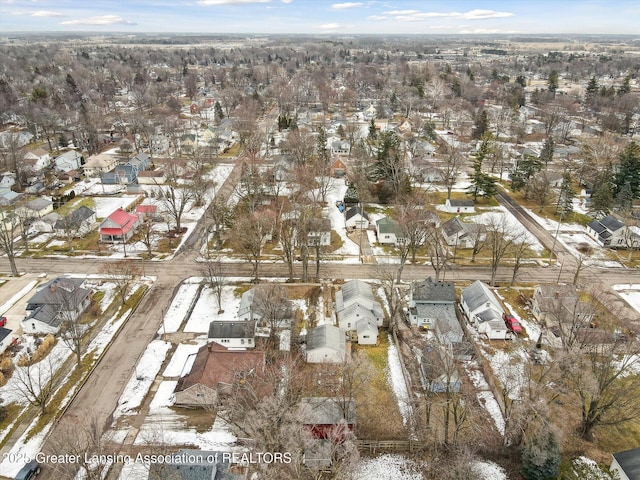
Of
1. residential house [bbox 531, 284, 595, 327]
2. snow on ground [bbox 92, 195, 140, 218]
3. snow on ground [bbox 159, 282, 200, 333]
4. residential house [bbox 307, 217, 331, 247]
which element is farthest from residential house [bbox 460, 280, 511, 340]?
snow on ground [bbox 92, 195, 140, 218]

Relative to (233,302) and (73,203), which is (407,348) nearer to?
(233,302)

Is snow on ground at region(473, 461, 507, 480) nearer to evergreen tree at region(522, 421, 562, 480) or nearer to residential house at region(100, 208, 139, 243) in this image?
evergreen tree at region(522, 421, 562, 480)

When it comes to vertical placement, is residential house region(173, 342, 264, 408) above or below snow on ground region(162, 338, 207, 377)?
above

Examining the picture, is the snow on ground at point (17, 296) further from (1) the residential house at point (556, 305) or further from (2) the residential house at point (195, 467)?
(1) the residential house at point (556, 305)

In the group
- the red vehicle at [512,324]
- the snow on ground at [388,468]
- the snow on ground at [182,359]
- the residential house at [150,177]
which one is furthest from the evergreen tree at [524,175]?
the residential house at [150,177]

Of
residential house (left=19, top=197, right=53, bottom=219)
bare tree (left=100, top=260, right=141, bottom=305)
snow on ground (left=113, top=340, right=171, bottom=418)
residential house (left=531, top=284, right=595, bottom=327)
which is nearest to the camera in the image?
snow on ground (left=113, top=340, right=171, bottom=418)

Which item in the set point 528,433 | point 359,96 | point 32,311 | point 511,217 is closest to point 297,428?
point 528,433

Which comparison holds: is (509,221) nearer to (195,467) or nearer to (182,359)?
(182,359)
